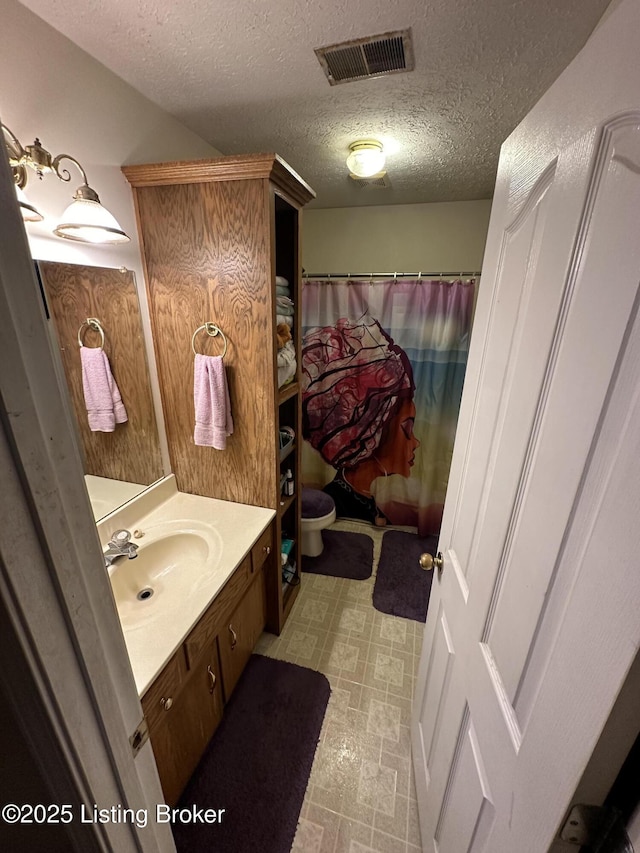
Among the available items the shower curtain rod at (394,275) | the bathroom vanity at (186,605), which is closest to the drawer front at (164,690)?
the bathroom vanity at (186,605)

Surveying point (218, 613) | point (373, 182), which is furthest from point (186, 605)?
point (373, 182)

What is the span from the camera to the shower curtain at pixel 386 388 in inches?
91.3

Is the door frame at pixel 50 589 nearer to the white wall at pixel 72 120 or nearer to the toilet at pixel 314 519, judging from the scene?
the white wall at pixel 72 120

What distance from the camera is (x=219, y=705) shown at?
1.32 m

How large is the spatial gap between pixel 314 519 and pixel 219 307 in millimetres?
1470

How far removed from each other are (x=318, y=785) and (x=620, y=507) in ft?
5.03

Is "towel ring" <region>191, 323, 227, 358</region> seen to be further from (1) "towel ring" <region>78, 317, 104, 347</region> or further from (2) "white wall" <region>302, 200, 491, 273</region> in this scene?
(2) "white wall" <region>302, 200, 491, 273</region>

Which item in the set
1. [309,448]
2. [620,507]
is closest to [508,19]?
[620,507]

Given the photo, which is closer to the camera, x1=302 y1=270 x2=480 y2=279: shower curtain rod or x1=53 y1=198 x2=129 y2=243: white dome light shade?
x1=53 y1=198 x2=129 y2=243: white dome light shade

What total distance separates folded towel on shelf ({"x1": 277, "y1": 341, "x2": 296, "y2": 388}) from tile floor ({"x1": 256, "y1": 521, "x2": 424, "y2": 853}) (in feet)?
4.42

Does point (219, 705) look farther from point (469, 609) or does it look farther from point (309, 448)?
point (309, 448)

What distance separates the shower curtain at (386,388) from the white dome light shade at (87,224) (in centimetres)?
159

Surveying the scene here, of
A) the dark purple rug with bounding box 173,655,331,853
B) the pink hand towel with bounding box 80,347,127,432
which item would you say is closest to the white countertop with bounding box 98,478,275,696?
the pink hand towel with bounding box 80,347,127,432

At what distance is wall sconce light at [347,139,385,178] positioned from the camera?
156 centimetres
